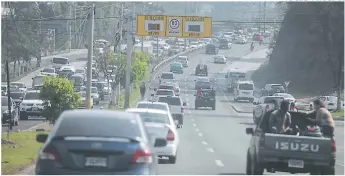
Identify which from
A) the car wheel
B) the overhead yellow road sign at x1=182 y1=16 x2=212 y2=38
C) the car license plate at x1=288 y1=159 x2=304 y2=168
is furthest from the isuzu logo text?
the overhead yellow road sign at x1=182 y1=16 x2=212 y2=38

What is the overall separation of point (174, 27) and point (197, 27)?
4.93ft

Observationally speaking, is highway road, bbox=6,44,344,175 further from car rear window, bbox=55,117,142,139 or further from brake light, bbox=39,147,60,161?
brake light, bbox=39,147,60,161

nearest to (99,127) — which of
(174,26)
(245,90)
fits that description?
(174,26)

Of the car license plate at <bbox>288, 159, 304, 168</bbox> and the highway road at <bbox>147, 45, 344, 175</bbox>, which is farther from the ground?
the car license plate at <bbox>288, 159, 304, 168</bbox>

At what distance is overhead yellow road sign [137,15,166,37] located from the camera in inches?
2021

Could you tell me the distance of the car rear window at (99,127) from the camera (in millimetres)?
13156

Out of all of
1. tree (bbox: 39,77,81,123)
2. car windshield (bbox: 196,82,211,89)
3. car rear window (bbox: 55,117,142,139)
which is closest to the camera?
car rear window (bbox: 55,117,142,139)

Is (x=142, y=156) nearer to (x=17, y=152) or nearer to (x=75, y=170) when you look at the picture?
(x=75, y=170)

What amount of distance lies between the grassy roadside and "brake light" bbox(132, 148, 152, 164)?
691 centimetres

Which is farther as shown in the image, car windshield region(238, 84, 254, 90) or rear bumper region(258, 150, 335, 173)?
car windshield region(238, 84, 254, 90)

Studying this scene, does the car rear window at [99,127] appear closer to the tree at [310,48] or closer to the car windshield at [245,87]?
the tree at [310,48]

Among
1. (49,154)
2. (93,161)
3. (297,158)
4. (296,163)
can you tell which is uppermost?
(49,154)

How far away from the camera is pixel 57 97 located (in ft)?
107

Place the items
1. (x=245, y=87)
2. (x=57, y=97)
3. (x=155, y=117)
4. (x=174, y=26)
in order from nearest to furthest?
(x=155, y=117) < (x=57, y=97) < (x=174, y=26) < (x=245, y=87)
